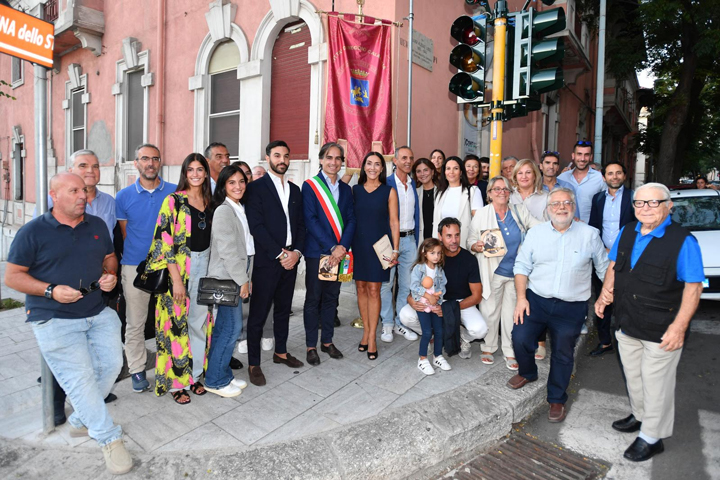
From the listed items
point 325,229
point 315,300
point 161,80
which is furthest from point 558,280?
point 161,80

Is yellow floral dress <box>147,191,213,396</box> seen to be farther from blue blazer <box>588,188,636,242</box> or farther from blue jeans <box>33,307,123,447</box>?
blue blazer <box>588,188,636,242</box>

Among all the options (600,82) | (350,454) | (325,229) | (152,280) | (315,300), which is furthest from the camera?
(600,82)

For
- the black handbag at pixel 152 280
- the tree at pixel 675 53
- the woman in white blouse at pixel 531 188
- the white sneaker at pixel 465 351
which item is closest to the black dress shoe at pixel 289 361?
the black handbag at pixel 152 280

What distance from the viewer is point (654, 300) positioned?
9.98 feet

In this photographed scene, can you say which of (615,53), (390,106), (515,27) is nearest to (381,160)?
(515,27)

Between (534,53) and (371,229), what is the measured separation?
→ 2340 mm

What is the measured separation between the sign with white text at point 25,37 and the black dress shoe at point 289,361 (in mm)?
2988

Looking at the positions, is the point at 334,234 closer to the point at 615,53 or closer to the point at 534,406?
the point at 534,406

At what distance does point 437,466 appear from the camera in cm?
314

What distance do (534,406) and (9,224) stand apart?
20.4 m

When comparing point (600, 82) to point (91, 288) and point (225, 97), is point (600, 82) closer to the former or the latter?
point (225, 97)

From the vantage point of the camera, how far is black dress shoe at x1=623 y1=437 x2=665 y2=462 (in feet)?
10.4

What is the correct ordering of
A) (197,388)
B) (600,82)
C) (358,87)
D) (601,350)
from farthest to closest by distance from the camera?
1. (600,82)
2. (358,87)
3. (601,350)
4. (197,388)

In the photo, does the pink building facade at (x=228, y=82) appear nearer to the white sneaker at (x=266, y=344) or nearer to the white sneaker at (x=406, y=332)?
the white sneaker at (x=406, y=332)
